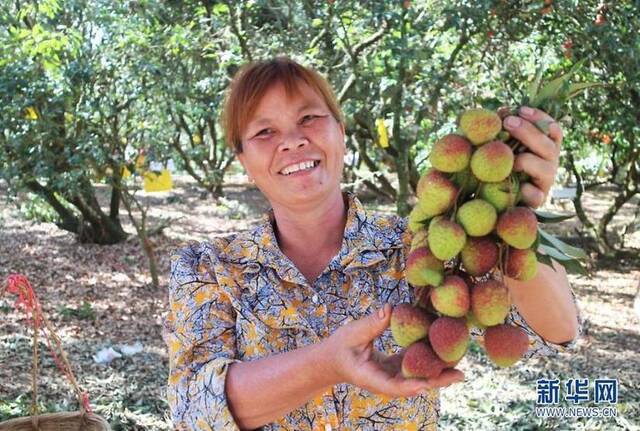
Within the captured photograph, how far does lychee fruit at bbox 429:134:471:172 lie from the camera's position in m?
1.17

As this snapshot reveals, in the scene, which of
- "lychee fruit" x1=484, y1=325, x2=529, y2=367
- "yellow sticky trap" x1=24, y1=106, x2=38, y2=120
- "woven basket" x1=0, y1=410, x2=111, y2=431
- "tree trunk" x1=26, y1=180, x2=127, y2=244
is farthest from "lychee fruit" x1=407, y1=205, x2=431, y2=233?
"tree trunk" x1=26, y1=180, x2=127, y2=244

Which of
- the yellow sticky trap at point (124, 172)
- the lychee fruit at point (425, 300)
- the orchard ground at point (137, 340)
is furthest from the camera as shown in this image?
the yellow sticky trap at point (124, 172)

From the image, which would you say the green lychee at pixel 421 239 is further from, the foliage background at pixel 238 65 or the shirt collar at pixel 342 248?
the foliage background at pixel 238 65

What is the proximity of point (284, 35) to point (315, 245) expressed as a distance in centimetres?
452

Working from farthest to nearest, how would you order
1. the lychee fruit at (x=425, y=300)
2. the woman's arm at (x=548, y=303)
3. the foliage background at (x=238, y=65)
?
1. the foliage background at (x=238, y=65)
2. the woman's arm at (x=548, y=303)
3. the lychee fruit at (x=425, y=300)

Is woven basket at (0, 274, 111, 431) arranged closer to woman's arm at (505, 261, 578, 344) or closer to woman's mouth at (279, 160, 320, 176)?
woman's mouth at (279, 160, 320, 176)

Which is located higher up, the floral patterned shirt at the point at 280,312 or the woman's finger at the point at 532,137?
the woman's finger at the point at 532,137

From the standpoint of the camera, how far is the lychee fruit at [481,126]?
116cm

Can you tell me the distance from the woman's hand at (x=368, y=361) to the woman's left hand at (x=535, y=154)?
0.30 metres

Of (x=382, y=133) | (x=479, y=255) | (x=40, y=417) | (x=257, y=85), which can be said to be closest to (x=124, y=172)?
(x=382, y=133)

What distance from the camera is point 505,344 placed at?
1.18m

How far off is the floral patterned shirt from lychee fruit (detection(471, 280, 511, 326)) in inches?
16.4

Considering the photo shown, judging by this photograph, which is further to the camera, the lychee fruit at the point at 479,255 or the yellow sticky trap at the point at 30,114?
the yellow sticky trap at the point at 30,114

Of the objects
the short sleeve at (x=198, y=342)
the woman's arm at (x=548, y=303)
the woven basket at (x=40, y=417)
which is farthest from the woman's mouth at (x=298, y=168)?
the woven basket at (x=40, y=417)
